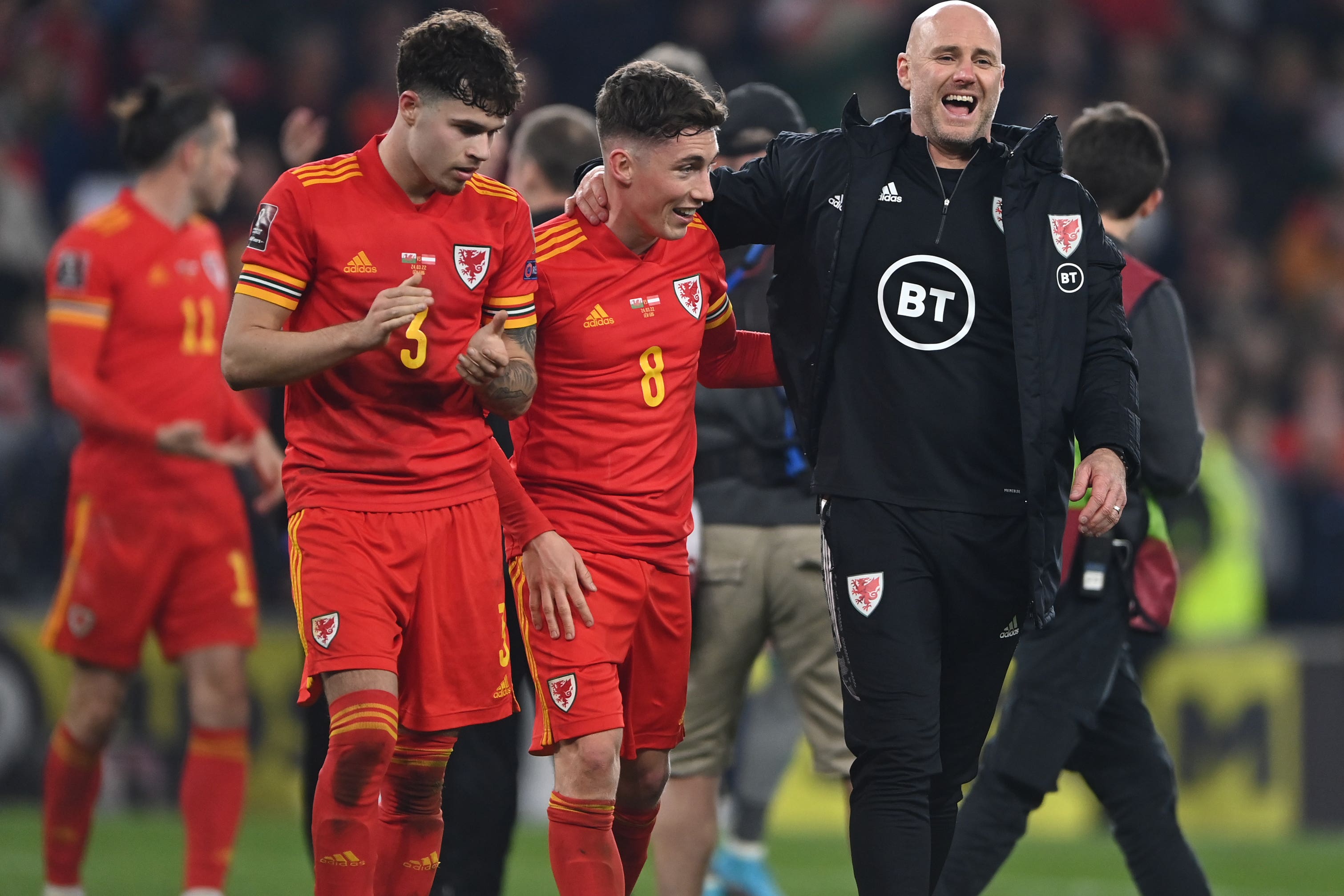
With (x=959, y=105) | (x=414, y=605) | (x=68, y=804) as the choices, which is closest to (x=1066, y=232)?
(x=959, y=105)

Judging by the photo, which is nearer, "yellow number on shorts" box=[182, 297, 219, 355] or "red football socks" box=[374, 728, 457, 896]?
"red football socks" box=[374, 728, 457, 896]

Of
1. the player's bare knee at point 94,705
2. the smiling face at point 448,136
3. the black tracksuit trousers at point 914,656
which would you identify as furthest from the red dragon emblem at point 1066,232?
the player's bare knee at point 94,705

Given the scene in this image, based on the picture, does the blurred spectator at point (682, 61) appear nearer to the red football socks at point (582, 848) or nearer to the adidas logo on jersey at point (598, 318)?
the adidas logo on jersey at point (598, 318)

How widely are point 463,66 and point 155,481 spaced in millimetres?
2915

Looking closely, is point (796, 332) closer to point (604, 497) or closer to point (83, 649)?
point (604, 497)

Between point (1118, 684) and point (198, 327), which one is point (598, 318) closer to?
point (1118, 684)

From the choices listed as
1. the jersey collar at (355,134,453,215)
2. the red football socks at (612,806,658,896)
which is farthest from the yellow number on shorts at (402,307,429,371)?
the red football socks at (612,806,658,896)

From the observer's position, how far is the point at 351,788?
4344 millimetres

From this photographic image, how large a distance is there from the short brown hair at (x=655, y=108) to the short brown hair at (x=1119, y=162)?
1.50 metres

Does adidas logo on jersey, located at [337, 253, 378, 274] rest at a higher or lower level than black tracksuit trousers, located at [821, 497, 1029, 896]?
higher

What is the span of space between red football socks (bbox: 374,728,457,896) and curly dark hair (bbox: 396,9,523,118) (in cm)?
164

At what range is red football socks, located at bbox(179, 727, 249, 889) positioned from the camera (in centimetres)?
629

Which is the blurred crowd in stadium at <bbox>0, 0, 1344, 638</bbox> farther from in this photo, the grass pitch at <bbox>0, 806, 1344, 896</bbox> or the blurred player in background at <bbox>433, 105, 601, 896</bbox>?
the blurred player in background at <bbox>433, 105, 601, 896</bbox>

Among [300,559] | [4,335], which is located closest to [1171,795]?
[300,559]
